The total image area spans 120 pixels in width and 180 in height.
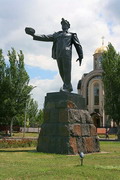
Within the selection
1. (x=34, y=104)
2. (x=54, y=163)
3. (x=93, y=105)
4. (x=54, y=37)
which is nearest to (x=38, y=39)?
(x=54, y=37)

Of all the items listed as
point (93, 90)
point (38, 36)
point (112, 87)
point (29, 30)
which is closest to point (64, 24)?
point (38, 36)

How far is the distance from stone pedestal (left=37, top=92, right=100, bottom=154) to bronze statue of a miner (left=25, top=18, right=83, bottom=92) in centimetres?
65

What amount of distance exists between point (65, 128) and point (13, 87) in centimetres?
2188

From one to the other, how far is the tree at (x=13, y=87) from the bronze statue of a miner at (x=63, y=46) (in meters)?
20.3

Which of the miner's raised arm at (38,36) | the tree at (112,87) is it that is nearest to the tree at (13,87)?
the tree at (112,87)

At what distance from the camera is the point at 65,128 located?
10.5 meters

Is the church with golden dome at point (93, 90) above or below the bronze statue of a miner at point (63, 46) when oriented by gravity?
above

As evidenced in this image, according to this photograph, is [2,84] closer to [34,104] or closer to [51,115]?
[51,115]

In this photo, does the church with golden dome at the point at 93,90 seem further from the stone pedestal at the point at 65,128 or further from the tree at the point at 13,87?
the stone pedestal at the point at 65,128

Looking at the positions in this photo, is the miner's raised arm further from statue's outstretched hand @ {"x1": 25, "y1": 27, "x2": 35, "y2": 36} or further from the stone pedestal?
the stone pedestal

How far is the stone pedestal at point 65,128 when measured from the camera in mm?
10461

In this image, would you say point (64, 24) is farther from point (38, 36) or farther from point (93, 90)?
point (93, 90)

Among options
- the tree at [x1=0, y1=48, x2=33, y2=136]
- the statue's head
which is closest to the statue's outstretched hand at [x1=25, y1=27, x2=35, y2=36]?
the statue's head

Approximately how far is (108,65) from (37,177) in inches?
1045
